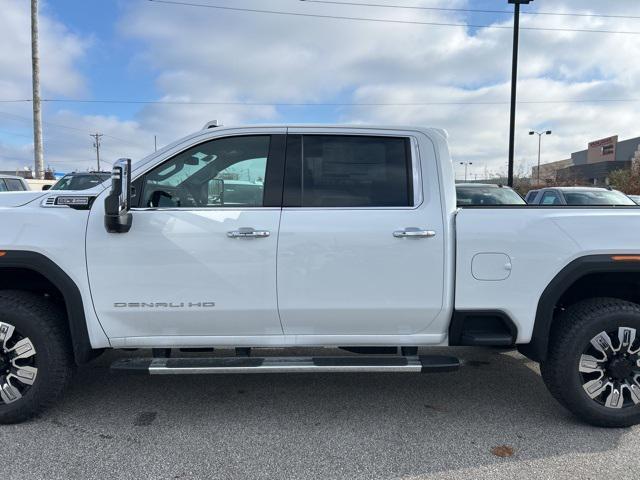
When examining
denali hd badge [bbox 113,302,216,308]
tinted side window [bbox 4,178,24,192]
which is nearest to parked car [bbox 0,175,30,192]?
tinted side window [bbox 4,178,24,192]

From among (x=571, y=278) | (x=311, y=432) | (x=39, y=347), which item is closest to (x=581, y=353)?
(x=571, y=278)

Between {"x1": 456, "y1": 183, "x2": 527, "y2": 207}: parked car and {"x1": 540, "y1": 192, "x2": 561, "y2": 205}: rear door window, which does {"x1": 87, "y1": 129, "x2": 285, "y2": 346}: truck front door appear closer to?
{"x1": 456, "y1": 183, "x2": 527, "y2": 207}: parked car

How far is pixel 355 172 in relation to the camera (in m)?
3.35

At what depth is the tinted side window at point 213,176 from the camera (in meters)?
3.26

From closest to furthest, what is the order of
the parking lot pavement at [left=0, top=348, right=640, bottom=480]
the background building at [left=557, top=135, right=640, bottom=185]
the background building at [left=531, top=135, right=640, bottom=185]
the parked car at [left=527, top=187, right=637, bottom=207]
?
the parking lot pavement at [left=0, top=348, right=640, bottom=480]
the parked car at [left=527, top=187, right=637, bottom=207]
the background building at [left=531, top=135, right=640, bottom=185]
the background building at [left=557, top=135, right=640, bottom=185]

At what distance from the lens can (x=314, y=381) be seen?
165 inches

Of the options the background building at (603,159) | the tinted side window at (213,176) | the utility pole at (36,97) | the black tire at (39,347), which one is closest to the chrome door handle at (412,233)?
the tinted side window at (213,176)

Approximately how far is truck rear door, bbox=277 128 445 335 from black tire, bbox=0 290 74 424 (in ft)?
4.82

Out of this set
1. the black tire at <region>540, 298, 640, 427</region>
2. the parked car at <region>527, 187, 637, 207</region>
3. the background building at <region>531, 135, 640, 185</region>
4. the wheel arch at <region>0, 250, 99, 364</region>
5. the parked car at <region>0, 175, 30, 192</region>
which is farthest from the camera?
the background building at <region>531, 135, 640, 185</region>

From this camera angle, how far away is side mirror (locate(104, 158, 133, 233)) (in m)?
2.86

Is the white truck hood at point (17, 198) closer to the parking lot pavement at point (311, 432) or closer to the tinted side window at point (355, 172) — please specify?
the parking lot pavement at point (311, 432)

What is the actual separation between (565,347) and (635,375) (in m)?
0.55

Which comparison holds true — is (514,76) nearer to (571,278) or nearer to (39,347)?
(571,278)

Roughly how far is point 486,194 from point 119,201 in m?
7.30
